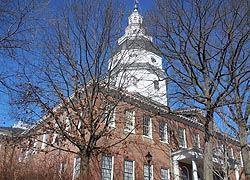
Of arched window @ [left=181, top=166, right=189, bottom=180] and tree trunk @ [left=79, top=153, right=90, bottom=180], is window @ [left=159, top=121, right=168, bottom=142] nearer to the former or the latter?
arched window @ [left=181, top=166, right=189, bottom=180]

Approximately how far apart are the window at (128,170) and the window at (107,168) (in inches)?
46.9

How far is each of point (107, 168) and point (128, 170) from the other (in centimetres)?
172

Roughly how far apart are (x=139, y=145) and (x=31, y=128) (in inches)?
343

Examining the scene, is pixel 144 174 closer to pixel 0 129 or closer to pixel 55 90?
pixel 55 90

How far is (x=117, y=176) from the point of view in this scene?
49.8 feet

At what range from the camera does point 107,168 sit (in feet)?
49.1

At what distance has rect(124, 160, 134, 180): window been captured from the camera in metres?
15.8

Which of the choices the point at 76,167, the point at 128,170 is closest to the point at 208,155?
the point at 128,170

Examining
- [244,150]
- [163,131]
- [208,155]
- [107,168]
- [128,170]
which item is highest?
[163,131]

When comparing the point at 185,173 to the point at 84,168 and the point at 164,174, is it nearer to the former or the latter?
the point at 164,174

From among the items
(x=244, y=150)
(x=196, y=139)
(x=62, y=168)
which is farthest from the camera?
(x=196, y=139)

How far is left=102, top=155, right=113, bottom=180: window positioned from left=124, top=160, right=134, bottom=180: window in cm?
119

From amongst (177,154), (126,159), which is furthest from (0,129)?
(177,154)

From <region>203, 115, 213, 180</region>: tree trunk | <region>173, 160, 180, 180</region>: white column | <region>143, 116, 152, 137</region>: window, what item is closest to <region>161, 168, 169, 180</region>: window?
<region>173, 160, 180, 180</region>: white column
